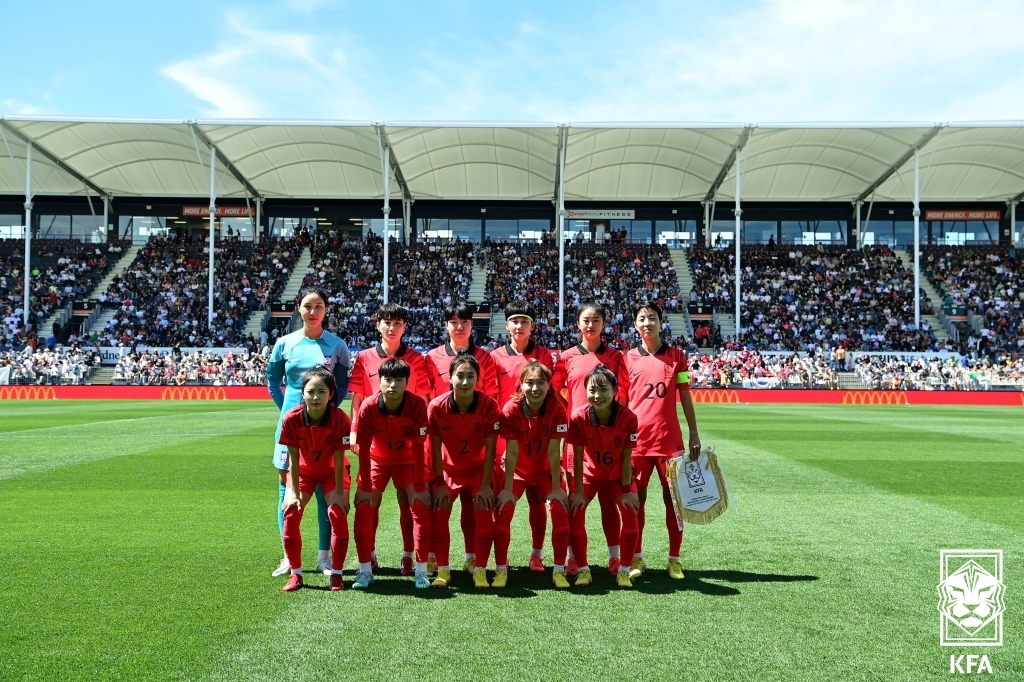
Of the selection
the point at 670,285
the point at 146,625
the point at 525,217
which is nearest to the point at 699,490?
the point at 146,625

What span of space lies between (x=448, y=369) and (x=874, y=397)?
2843cm

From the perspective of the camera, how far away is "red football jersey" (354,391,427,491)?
5.63 meters

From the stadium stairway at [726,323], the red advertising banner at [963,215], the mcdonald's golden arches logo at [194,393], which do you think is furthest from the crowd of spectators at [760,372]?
the red advertising banner at [963,215]

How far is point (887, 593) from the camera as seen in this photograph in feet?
17.8

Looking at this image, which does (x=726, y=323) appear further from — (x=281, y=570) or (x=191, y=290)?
(x=281, y=570)

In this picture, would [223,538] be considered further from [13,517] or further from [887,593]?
[887,593]

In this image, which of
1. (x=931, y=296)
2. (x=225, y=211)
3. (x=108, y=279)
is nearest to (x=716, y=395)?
(x=931, y=296)

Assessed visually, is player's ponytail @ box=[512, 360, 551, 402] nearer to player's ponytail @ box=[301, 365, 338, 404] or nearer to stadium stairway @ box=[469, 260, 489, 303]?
player's ponytail @ box=[301, 365, 338, 404]

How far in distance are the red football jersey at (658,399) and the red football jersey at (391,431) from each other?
1.61 meters

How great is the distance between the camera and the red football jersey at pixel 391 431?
18.5ft

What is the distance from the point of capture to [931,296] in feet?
143

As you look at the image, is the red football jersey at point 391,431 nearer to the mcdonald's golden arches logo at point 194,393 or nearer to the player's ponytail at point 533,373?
the player's ponytail at point 533,373

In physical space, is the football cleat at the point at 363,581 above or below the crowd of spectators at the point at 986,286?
below

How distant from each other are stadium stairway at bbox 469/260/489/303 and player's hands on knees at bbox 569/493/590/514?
36778mm
